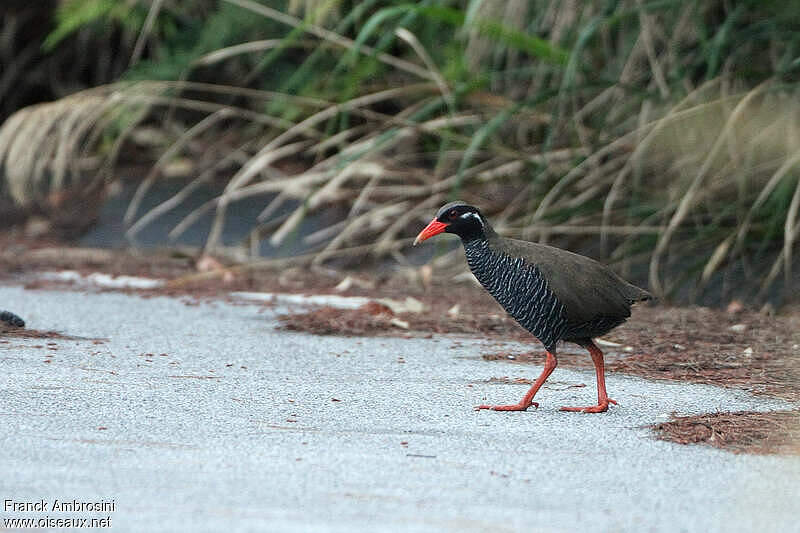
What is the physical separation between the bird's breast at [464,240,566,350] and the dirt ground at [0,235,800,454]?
51cm

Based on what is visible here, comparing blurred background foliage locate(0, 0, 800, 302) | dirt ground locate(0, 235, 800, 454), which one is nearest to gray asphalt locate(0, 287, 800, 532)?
dirt ground locate(0, 235, 800, 454)

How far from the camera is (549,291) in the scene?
3891 millimetres

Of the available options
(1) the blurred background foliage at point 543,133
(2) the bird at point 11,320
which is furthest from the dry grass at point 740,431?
(2) the bird at point 11,320

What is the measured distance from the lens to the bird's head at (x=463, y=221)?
4.09 meters

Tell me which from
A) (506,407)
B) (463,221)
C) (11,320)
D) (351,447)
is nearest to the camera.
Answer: (351,447)

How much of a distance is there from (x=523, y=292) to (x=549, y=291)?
9cm

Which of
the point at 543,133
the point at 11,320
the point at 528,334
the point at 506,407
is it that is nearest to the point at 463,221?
the point at 506,407

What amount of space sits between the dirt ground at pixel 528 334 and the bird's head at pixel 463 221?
829 mm

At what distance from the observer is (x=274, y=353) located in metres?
4.82

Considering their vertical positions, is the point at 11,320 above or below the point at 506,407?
below

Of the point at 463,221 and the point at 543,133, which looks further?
the point at 543,133

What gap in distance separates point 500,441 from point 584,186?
12.0 ft

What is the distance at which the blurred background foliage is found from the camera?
6371 mm

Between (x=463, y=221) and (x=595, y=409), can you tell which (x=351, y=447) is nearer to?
(x=595, y=409)
